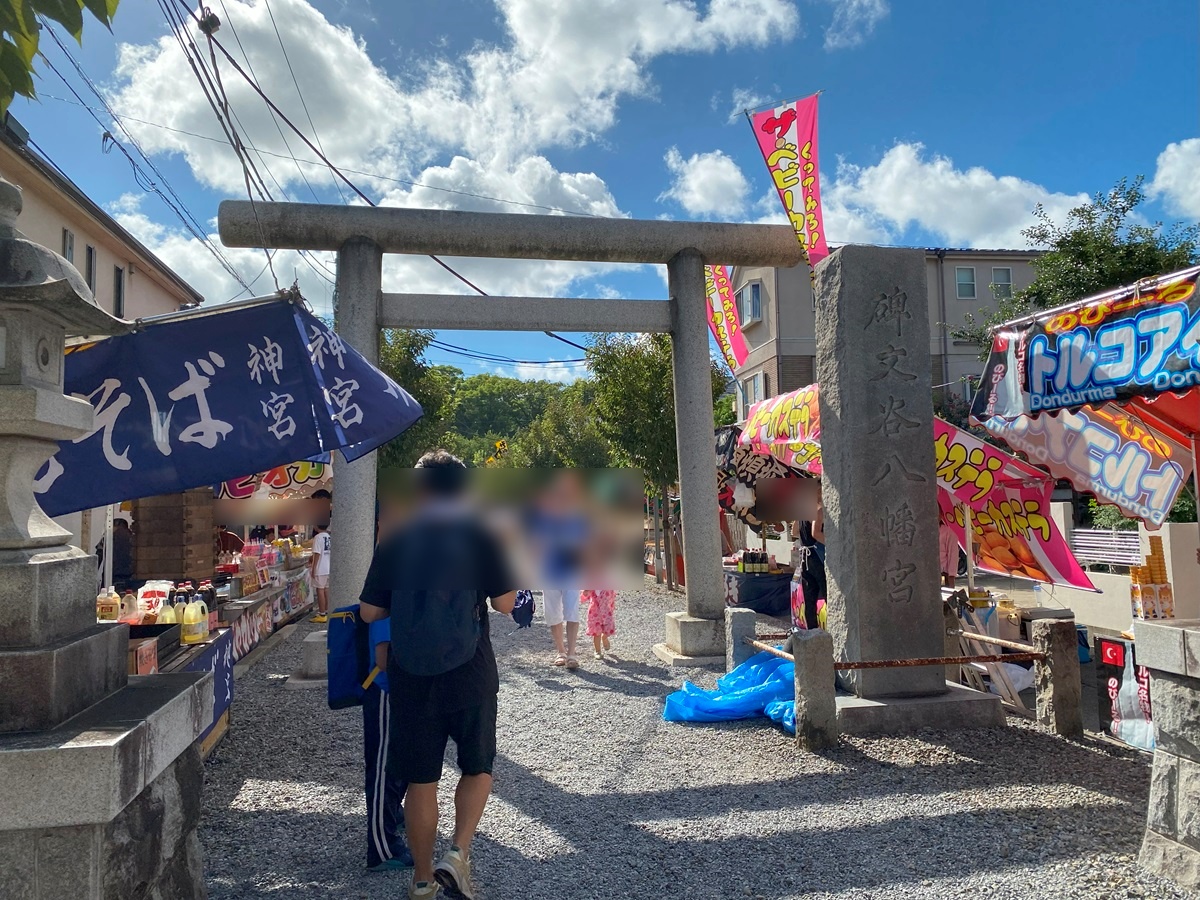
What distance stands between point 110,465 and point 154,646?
209 cm

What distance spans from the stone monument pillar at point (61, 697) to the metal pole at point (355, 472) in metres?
4.28

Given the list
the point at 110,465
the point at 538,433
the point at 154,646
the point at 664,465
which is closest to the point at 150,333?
the point at 110,465

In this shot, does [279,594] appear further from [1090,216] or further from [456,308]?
[1090,216]

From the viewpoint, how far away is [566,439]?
28125 millimetres

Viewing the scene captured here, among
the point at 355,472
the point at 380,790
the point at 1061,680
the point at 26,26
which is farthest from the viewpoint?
the point at 355,472

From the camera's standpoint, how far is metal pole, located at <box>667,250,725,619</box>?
8.44 m

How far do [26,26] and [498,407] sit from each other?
221ft

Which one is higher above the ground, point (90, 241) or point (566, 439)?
point (90, 241)

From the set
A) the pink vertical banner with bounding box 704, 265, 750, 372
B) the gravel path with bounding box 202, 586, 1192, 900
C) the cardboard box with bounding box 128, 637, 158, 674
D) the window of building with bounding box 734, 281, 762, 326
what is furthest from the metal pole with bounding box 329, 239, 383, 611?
the window of building with bounding box 734, 281, 762, 326

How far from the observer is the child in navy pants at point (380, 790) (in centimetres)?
376

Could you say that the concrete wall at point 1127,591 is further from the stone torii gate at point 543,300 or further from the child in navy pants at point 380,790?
the child in navy pants at point 380,790

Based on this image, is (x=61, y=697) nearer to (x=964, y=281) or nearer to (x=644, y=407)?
(x=644, y=407)

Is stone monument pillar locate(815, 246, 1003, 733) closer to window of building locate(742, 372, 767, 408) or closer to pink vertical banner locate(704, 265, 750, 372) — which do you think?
pink vertical banner locate(704, 265, 750, 372)

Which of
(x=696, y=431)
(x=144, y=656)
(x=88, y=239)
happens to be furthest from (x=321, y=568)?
(x=88, y=239)
